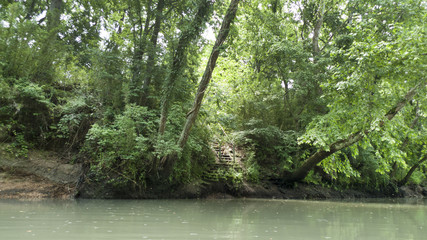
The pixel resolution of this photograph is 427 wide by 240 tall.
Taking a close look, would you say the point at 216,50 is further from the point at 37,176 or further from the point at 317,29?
the point at 317,29

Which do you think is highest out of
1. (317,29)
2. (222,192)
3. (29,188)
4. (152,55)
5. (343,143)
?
(317,29)

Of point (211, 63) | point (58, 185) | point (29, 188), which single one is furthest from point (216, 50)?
point (29, 188)

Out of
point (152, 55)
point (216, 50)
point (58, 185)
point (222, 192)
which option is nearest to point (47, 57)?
point (152, 55)

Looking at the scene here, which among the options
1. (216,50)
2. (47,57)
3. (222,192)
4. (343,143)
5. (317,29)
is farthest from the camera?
(317,29)

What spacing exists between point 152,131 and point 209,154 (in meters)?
3.48

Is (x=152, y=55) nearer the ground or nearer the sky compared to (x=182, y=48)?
nearer the sky

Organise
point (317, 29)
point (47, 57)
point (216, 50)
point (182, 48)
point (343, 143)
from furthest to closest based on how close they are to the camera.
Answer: point (317, 29) < point (343, 143) < point (47, 57) < point (182, 48) < point (216, 50)

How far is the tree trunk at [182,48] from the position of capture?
9281mm

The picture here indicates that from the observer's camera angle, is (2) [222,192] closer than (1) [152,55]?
No

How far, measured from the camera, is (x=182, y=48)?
9.45m

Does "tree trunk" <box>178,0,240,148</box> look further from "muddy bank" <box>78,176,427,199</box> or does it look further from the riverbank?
the riverbank

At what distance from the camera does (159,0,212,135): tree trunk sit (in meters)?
9.28

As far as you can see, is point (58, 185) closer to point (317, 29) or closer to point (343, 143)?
point (343, 143)

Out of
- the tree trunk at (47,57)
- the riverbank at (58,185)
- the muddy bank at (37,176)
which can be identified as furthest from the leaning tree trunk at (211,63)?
the tree trunk at (47,57)
